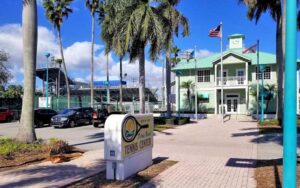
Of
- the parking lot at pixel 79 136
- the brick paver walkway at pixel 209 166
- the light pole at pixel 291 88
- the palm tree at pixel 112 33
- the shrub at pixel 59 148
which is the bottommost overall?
the parking lot at pixel 79 136

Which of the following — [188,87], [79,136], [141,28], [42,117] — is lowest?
[79,136]

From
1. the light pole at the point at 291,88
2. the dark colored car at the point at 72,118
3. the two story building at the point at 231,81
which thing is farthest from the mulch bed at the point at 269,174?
the two story building at the point at 231,81

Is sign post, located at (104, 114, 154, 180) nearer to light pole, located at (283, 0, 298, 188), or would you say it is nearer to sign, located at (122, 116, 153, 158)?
sign, located at (122, 116, 153, 158)

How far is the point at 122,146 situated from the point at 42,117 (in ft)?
73.7

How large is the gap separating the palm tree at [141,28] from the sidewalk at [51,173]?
13.2 m

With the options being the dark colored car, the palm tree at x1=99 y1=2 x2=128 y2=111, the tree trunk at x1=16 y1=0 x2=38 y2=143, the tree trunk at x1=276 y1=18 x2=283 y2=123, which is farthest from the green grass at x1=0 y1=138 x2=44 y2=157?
the tree trunk at x1=276 y1=18 x2=283 y2=123

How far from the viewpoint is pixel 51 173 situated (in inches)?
359

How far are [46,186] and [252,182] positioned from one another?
4.66 m

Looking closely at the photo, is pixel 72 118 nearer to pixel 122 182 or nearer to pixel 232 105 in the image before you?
pixel 122 182

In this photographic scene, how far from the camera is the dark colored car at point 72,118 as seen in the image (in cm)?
2723

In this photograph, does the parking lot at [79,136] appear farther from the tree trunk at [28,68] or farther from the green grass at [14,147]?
the tree trunk at [28,68]

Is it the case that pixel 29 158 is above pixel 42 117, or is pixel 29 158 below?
below

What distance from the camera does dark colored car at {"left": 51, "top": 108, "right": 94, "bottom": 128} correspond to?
27.2 meters

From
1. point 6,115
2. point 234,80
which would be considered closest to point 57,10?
point 6,115
